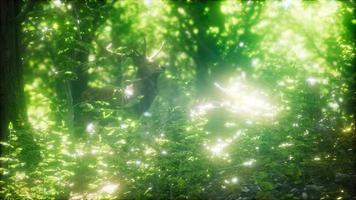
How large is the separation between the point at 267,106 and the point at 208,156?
1813 millimetres

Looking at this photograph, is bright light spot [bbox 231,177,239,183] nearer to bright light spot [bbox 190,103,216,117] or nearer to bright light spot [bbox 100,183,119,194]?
bright light spot [bbox 190,103,216,117]

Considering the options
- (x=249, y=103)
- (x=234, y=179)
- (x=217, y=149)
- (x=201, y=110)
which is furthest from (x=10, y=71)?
(x=234, y=179)

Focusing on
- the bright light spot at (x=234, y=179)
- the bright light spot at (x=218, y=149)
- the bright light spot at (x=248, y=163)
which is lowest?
the bright light spot at (x=234, y=179)

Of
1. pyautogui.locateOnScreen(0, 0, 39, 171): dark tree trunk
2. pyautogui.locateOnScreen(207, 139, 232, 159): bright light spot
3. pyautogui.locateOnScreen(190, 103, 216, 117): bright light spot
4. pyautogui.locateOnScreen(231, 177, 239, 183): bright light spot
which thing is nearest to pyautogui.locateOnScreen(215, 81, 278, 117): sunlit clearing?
pyautogui.locateOnScreen(190, 103, 216, 117): bright light spot

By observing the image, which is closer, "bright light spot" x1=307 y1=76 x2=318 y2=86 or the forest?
the forest

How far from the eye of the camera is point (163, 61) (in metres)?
38.1

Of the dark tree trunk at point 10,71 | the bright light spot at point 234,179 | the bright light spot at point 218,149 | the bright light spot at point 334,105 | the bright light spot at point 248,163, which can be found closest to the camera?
the bright light spot at point 234,179

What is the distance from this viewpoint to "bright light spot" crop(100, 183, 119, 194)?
253 inches

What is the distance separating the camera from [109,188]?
661 centimetres

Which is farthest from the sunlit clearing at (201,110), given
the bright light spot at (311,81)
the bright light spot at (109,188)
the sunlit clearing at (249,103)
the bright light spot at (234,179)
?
the bright light spot at (109,188)

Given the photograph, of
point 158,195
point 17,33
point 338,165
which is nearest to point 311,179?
point 338,165

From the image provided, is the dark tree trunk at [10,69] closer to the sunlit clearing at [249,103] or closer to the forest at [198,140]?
the forest at [198,140]

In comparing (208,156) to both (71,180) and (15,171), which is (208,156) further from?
(15,171)

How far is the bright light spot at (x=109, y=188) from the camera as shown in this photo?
6.42 m
